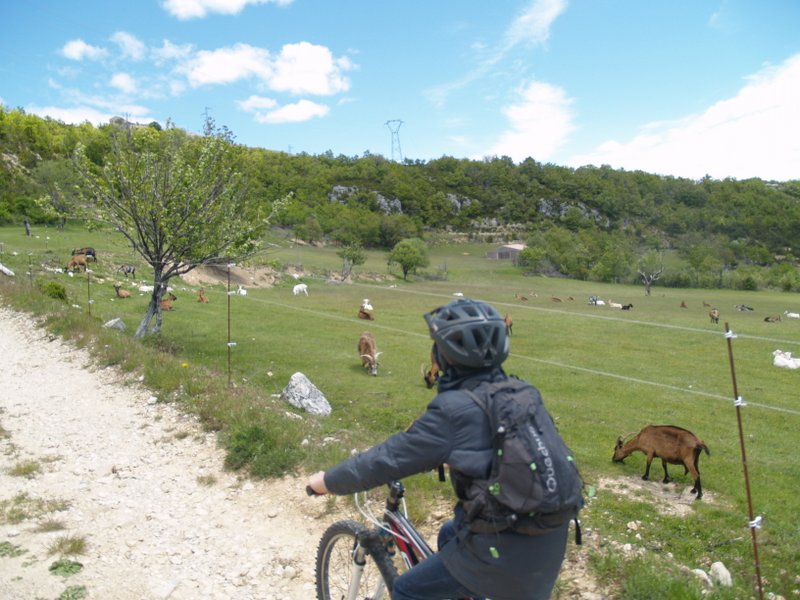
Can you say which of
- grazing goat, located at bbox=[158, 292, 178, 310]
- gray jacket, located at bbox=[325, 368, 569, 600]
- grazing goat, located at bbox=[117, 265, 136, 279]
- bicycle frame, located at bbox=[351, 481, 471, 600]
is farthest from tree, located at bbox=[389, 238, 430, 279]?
gray jacket, located at bbox=[325, 368, 569, 600]

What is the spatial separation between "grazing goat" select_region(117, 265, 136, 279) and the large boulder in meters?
24.7

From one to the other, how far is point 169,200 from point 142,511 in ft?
38.1

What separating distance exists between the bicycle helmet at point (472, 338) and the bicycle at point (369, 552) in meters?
1.06

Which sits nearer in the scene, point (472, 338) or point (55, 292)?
point (472, 338)

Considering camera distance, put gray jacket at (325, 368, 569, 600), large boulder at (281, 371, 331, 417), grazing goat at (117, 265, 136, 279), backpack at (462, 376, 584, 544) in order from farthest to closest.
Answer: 1. grazing goat at (117, 265, 136, 279)
2. large boulder at (281, 371, 331, 417)
3. gray jacket at (325, 368, 569, 600)
4. backpack at (462, 376, 584, 544)

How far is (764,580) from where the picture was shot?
5344 millimetres

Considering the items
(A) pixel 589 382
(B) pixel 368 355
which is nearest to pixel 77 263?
(B) pixel 368 355

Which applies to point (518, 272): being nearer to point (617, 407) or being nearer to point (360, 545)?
point (617, 407)

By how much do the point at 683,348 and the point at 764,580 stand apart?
79.7 feet

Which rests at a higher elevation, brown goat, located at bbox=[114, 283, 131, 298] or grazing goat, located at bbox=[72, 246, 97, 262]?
grazing goat, located at bbox=[72, 246, 97, 262]

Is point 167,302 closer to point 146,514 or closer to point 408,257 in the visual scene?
point 146,514

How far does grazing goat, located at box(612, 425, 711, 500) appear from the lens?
890cm

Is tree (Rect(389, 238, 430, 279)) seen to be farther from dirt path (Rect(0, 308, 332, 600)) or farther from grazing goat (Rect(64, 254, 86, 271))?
dirt path (Rect(0, 308, 332, 600))

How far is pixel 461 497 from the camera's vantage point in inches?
111
